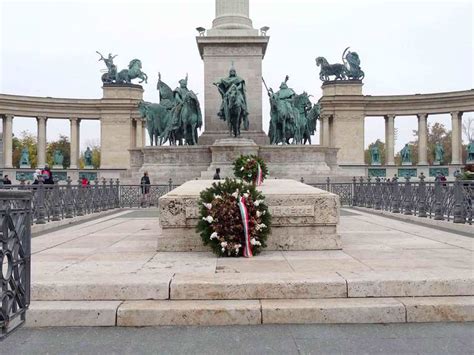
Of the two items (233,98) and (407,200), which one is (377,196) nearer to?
(407,200)

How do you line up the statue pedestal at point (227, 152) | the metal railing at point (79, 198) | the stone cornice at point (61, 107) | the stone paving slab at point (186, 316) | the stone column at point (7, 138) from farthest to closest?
the stone column at point (7, 138)
the stone cornice at point (61, 107)
the statue pedestal at point (227, 152)
the metal railing at point (79, 198)
the stone paving slab at point (186, 316)

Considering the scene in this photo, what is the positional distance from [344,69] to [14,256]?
75351mm

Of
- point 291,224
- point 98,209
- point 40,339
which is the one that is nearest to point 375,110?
point 98,209

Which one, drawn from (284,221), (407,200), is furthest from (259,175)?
(407,200)

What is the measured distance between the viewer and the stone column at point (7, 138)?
65.1 m

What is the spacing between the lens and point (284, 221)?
852 centimetres

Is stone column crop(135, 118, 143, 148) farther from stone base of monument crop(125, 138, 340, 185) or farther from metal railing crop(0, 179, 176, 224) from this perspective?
metal railing crop(0, 179, 176, 224)

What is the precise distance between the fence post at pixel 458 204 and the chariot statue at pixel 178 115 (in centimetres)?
2090

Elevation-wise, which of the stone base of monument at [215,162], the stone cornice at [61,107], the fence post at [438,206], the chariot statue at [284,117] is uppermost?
the stone cornice at [61,107]

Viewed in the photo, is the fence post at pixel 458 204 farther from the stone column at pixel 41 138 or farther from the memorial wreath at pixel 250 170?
the stone column at pixel 41 138

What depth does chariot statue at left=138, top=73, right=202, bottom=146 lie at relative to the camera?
3181 centimetres

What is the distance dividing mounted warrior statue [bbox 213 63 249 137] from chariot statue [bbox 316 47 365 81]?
164 ft

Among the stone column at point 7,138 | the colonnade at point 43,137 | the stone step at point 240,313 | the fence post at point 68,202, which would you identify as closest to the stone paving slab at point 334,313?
the stone step at point 240,313

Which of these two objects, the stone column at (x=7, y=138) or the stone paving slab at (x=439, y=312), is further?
the stone column at (x=7, y=138)
